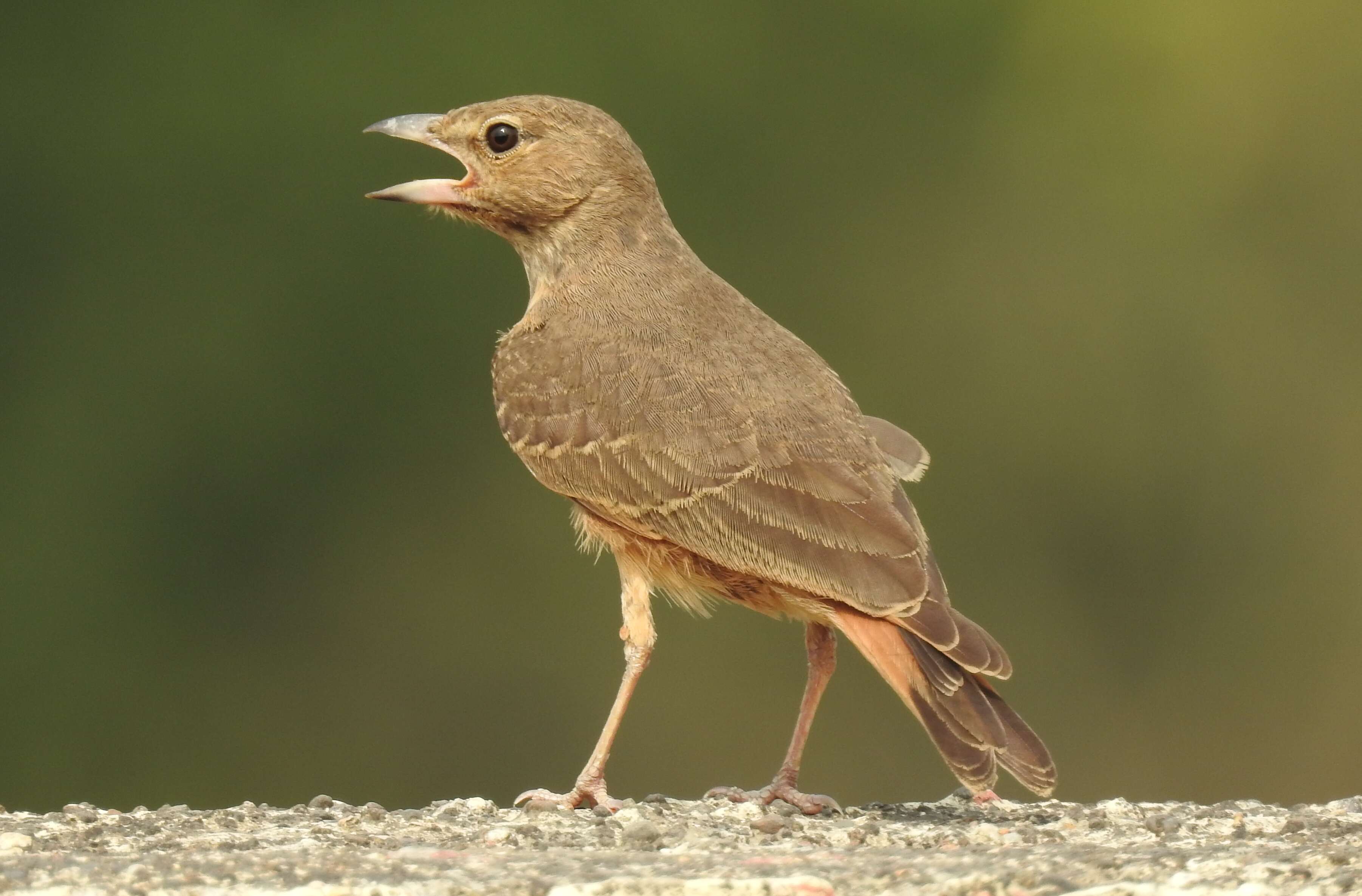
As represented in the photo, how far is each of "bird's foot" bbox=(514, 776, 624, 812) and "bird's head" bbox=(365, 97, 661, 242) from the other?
203 centimetres

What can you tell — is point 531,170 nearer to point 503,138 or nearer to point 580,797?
point 503,138

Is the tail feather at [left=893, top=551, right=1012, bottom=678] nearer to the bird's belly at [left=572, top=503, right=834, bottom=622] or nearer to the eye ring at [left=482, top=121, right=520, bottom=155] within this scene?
the bird's belly at [left=572, top=503, right=834, bottom=622]

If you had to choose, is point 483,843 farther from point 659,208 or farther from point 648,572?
point 659,208

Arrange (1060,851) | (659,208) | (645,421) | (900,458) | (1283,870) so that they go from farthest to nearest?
(659,208) → (900,458) → (645,421) → (1060,851) → (1283,870)

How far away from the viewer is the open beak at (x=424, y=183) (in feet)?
22.7

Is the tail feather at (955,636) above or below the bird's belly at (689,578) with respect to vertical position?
below

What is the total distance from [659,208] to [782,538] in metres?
1.87

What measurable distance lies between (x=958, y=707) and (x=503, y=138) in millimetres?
2764

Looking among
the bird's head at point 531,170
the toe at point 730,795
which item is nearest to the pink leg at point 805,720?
the toe at point 730,795

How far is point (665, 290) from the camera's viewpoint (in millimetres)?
6695

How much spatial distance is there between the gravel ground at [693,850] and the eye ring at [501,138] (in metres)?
2.32

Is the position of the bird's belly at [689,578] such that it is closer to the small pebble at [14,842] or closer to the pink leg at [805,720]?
the pink leg at [805,720]

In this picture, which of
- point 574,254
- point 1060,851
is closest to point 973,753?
point 1060,851

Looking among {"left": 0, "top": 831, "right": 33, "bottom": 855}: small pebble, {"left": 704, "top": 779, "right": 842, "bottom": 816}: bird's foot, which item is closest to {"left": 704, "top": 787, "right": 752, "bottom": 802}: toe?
{"left": 704, "top": 779, "right": 842, "bottom": 816}: bird's foot
